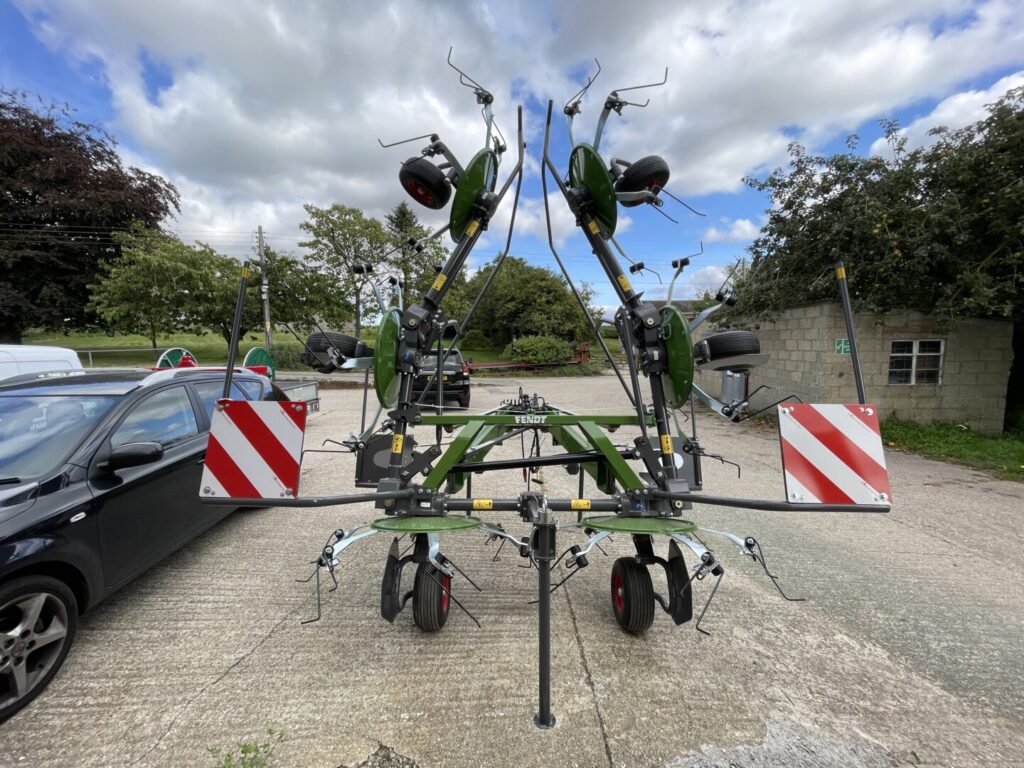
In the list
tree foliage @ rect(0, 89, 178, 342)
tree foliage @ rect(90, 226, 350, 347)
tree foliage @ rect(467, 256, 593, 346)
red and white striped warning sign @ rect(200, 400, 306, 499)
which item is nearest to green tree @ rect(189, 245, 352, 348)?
tree foliage @ rect(90, 226, 350, 347)

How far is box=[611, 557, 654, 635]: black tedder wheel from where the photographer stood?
8.29 ft

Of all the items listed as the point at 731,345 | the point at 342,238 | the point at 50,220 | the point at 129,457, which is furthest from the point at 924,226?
the point at 50,220

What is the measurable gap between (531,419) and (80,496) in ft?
8.26

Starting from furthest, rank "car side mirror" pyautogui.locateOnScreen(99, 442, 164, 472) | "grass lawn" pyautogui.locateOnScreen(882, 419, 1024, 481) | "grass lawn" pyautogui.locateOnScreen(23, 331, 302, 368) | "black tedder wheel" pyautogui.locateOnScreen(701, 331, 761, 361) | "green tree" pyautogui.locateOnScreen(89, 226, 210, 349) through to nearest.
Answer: "grass lawn" pyautogui.locateOnScreen(23, 331, 302, 368), "green tree" pyautogui.locateOnScreen(89, 226, 210, 349), "grass lawn" pyautogui.locateOnScreen(882, 419, 1024, 481), "car side mirror" pyautogui.locateOnScreen(99, 442, 164, 472), "black tedder wheel" pyautogui.locateOnScreen(701, 331, 761, 361)

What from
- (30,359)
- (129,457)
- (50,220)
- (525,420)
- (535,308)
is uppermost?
(50,220)

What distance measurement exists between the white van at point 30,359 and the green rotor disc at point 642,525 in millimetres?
6431

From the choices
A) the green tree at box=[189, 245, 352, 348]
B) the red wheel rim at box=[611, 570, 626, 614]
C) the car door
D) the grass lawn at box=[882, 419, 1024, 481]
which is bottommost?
the grass lawn at box=[882, 419, 1024, 481]

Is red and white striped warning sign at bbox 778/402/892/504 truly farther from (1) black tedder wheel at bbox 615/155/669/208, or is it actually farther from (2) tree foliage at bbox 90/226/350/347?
(2) tree foliage at bbox 90/226/350/347

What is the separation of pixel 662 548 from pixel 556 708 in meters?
2.13

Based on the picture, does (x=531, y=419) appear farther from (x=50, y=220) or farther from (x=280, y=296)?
(x=50, y=220)

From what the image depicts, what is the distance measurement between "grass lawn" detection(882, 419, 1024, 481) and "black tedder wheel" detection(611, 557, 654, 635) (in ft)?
22.9

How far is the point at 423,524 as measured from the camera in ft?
6.94

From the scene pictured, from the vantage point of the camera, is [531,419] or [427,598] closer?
[427,598]

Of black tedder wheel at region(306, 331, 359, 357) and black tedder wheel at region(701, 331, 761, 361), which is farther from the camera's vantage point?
black tedder wheel at region(306, 331, 359, 357)
